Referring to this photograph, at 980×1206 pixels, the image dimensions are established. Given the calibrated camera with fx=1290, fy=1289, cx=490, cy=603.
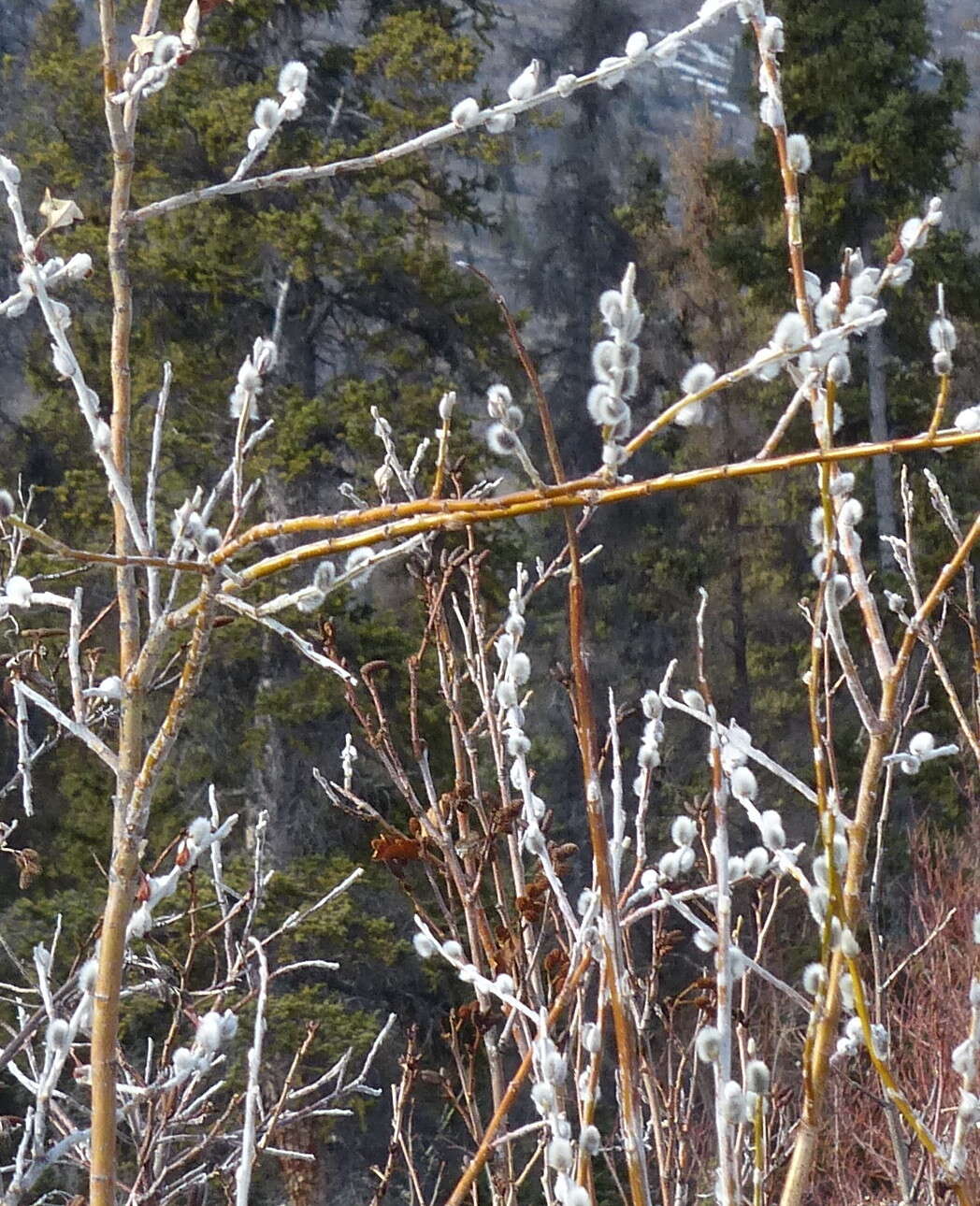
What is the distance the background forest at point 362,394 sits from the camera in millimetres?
8250

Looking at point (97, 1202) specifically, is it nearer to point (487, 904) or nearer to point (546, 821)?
point (546, 821)

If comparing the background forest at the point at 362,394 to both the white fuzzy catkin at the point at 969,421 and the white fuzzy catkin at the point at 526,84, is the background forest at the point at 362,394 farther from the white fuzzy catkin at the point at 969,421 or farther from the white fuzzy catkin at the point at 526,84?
the white fuzzy catkin at the point at 969,421

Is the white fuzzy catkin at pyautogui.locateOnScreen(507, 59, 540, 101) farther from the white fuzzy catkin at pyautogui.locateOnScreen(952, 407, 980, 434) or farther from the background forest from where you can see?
the background forest

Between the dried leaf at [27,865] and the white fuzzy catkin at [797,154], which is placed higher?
the white fuzzy catkin at [797,154]

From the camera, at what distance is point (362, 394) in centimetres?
840

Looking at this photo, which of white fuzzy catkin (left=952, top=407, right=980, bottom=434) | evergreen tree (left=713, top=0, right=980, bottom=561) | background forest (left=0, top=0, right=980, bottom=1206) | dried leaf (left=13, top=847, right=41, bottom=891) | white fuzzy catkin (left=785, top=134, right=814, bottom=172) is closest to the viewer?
white fuzzy catkin (left=952, top=407, right=980, bottom=434)

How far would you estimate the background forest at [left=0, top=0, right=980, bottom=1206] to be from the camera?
8.25 m

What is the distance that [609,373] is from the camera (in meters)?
0.78

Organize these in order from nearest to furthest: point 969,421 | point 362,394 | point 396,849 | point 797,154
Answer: point 969,421
point 797,154
point 396,849
point 362,394

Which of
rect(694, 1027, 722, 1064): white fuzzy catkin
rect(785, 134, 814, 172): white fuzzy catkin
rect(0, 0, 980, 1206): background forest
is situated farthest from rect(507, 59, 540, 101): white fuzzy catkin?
rect(0, 0, 980, 1206): background forest

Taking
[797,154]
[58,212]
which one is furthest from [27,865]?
[797,154]

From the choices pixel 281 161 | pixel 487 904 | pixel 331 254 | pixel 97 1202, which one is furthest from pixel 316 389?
pixel 97 1202

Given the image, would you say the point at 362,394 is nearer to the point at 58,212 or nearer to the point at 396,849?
the point at 396,849

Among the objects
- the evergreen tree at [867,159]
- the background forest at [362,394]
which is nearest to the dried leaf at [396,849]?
the background forest at [362,394]
